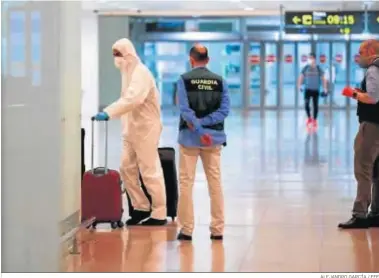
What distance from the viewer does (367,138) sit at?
8086mm

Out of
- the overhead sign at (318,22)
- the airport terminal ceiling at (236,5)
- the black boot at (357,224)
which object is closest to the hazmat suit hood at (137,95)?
the black boot at (357,224)

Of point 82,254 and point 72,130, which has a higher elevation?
point 72,130

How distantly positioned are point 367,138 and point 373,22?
48.0 feet

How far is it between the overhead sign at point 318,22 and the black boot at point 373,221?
48.0ft

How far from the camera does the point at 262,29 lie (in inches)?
1271

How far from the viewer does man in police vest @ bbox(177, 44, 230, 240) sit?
7.49 m

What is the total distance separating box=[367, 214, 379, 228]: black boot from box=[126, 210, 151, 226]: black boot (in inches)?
82.7

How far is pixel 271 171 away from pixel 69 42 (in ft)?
21.5

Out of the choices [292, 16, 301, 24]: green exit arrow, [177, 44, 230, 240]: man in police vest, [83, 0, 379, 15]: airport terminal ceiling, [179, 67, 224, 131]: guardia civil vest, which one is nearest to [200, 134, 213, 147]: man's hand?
[177, 44, 230, 240]: man in police vest

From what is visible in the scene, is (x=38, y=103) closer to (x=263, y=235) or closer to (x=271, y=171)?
(x=263, y=235)

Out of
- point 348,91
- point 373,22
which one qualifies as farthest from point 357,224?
point 373,22

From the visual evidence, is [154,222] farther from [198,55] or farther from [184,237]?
[198,55]

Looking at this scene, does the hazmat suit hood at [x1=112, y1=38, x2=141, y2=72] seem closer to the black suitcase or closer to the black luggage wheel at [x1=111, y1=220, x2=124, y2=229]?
the black suitcase
